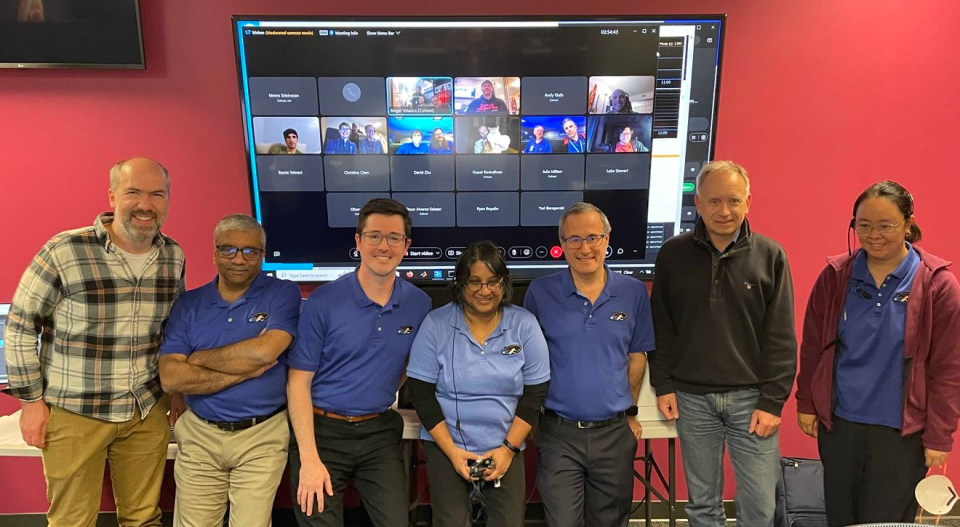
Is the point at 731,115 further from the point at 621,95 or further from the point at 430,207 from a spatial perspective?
the point at 430,207

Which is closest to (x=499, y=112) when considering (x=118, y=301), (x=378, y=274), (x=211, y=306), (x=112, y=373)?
(x=378, y=274)

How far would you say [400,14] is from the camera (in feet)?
7.86


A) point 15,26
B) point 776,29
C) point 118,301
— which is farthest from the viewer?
point 776,29

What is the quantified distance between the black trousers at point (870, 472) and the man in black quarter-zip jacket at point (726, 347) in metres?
0.20

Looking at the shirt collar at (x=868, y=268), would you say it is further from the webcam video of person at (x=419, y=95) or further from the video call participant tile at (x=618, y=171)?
the webcam video of person at (x=419, y=95)

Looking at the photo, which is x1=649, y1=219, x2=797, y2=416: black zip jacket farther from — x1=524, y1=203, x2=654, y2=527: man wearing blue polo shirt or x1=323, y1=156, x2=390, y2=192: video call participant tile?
x1=323, y1=156, x2=390, y2=192: video call participant tile

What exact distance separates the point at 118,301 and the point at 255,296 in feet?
1.56

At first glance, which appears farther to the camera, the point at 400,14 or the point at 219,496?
the point at 400,14

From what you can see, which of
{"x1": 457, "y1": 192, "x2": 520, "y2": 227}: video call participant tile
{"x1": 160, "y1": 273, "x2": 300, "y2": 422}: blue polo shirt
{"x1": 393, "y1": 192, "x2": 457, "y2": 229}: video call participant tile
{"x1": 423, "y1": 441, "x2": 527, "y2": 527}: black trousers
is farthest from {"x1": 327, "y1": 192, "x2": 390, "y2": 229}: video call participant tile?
{"x1": 423, "y1": 441, "x2": 527, "y2": 527}: black trousers

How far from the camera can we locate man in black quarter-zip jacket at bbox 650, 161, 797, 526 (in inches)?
→ 74.4

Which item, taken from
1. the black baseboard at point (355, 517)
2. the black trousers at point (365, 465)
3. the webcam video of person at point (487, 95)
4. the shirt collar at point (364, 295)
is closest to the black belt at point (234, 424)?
the black trousers at point (365, 465)

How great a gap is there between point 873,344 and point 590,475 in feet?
3.64

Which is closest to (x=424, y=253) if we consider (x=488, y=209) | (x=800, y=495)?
(x=488, y=209)

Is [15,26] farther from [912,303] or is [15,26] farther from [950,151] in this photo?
Result: [950,151]
